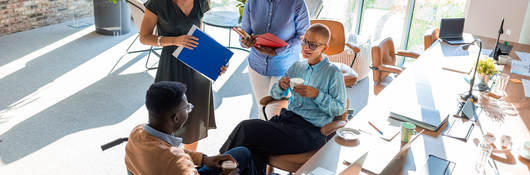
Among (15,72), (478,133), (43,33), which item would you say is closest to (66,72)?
(15,72)

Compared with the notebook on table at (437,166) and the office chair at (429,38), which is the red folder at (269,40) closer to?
the notebook on table at (437,166)

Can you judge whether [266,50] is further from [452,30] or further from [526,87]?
[452,30]

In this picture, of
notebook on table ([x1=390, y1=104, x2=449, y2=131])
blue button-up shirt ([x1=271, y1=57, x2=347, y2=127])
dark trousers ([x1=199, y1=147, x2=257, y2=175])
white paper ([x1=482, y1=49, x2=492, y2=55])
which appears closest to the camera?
dark trousers ([x1=199, y1=147, x2=257, y2=175])

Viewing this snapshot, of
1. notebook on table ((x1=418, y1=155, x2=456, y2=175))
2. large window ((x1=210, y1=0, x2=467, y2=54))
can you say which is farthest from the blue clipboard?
large window ((x1=210, y1=0, x2=467, y2=54))

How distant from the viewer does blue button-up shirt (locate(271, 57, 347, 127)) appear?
287 centimetres

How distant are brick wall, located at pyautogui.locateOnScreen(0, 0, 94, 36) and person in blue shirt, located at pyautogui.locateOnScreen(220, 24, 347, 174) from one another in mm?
5336

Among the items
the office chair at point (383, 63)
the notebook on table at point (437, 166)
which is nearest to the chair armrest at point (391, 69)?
the office chair at point (383, 63)

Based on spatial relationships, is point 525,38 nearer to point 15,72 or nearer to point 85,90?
point 85,90

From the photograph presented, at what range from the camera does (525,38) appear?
17.5ft

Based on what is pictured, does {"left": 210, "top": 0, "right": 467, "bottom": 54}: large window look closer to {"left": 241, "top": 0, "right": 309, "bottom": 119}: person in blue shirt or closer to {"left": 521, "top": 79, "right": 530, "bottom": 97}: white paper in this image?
{"left": 521, "top": 79, "right": 530, "bottom": 97}: white paper

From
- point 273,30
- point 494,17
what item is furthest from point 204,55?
point 494,17

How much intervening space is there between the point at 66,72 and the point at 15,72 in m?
0.53

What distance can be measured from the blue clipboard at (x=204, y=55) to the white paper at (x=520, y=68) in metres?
2.42

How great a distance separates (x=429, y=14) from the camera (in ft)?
20.5
